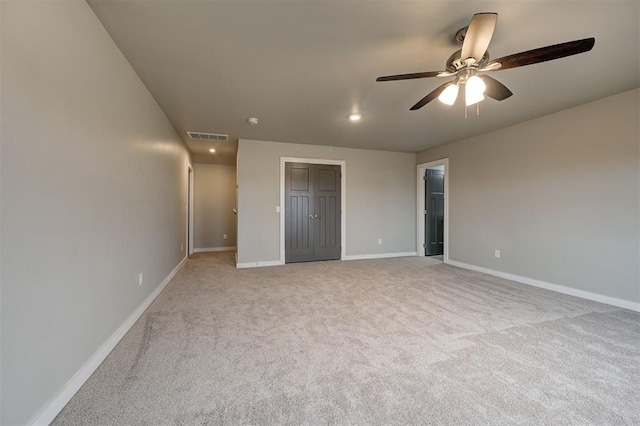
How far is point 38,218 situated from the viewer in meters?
1.18

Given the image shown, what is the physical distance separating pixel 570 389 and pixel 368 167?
448 centimetres

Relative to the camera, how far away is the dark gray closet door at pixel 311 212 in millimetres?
4887

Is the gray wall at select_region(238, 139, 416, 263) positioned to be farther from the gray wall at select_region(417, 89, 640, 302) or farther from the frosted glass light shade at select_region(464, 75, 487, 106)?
the frosted glass light shade at select_region(464, 75, 487, 106)

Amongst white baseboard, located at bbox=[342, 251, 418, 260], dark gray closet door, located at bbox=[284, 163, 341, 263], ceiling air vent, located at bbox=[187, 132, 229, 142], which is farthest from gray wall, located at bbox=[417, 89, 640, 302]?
ceiling air vent, located at bbox=[187, 132, 229, 142]

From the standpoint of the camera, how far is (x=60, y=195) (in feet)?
4.37

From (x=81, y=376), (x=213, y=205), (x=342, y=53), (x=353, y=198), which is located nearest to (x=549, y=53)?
(x=342, y=53)

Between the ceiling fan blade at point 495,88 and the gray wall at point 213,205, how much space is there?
5972mm

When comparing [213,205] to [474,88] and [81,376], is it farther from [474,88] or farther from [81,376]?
[474,88]

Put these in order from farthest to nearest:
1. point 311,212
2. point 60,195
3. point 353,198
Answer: point 353,198
point 311,212
point 60,195

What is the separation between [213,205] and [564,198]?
22.3ft

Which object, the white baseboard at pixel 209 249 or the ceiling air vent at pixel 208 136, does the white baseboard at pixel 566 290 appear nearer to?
the ceiling air vent at pixel 208 136

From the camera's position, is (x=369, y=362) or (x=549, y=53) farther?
(x=369, y=362)

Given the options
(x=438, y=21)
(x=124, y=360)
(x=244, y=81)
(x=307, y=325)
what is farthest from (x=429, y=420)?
(x=244, y=81)

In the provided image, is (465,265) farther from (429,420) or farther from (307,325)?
(429,420)
